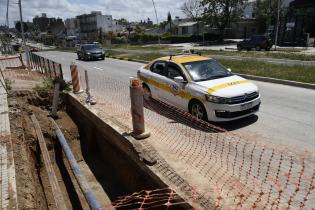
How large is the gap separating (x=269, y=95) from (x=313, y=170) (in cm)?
653

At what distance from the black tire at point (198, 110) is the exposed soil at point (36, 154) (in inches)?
141

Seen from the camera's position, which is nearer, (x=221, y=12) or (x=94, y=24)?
(x=221, y=12)

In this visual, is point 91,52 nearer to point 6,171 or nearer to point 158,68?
Answer: point 158,68

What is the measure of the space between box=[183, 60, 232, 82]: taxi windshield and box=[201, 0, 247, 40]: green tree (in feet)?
167

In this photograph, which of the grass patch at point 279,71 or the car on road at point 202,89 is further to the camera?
the grass patch at point 279,71

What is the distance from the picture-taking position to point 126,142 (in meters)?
6.58

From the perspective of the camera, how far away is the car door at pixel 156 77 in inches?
384

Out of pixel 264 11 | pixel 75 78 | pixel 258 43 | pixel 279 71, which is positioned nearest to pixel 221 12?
pixel 264 11

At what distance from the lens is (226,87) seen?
7926 mm

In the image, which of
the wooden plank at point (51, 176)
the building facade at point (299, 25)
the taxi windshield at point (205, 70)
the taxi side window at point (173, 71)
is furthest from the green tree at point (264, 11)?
the wooden plank at point (51, 176)

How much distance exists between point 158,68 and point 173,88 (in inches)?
53.8

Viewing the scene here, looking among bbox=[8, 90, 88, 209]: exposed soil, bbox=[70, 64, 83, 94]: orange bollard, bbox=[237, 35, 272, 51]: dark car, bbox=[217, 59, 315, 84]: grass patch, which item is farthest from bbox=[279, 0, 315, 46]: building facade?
bbox=[8, 90, 88, 209]: exposed soil

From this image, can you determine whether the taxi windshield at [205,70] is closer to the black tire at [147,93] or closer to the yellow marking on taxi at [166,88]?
the yellow marking on taxi at [166,88]

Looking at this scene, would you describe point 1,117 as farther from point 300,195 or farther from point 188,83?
point 300,195
